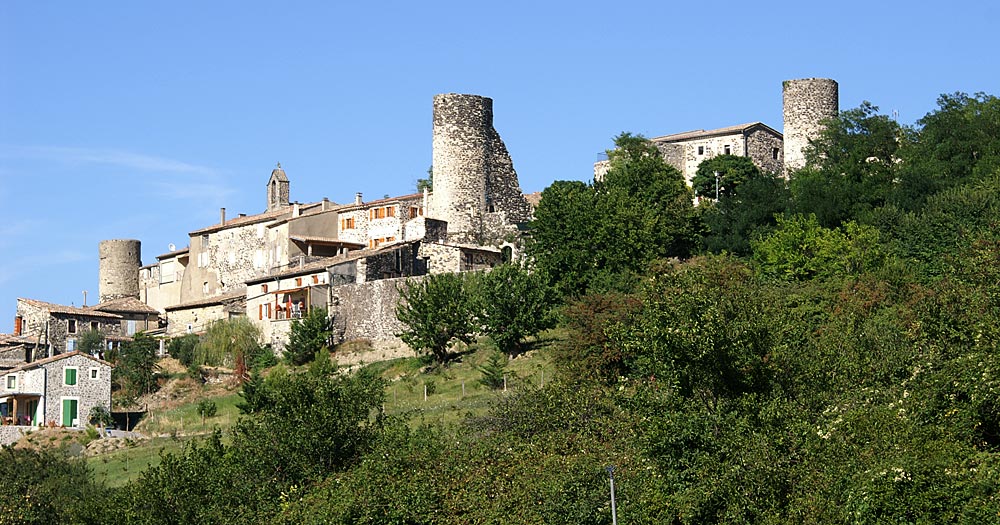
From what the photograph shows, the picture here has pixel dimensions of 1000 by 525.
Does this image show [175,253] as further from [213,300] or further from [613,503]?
[613,503]

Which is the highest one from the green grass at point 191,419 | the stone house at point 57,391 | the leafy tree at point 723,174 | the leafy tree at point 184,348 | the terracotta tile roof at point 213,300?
the leafy tree at point 723,174

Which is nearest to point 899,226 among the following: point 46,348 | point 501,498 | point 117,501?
point 501,498

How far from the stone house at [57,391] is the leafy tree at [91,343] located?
24.1 ft

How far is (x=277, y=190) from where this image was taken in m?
86.2

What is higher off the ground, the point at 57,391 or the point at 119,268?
the point at 119,268

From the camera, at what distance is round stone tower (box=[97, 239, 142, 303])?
88.2 metres

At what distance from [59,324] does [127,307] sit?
5.37 metres

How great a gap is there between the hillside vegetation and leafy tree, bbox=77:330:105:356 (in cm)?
1391

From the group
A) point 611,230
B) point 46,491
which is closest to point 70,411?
point 46,491

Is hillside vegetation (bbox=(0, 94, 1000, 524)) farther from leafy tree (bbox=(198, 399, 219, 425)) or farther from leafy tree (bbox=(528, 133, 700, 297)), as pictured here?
leafy tree (bbox=(198, 399, 219, 425))

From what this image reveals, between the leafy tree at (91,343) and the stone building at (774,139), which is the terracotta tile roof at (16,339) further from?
the stone building at (774,139)

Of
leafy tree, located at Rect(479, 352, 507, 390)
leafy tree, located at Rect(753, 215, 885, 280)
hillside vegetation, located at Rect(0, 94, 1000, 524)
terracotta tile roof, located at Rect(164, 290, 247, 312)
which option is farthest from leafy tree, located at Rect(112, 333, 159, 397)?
leafy tree, located at Rect(753, 215, 885, 280)

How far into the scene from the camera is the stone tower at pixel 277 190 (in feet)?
282

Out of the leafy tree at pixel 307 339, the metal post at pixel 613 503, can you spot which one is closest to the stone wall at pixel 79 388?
the leafy tree at pixel 307 339
